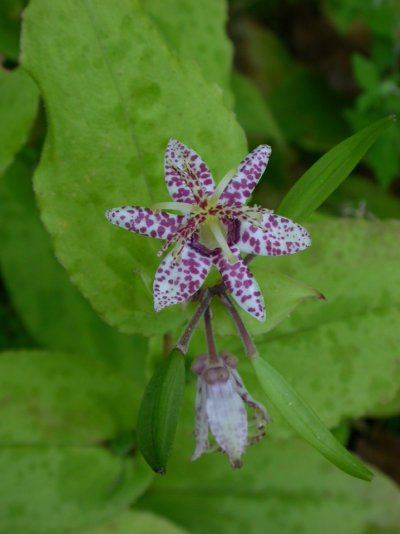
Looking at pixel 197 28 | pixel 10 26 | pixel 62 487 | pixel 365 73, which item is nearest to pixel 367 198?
pixel 365 73

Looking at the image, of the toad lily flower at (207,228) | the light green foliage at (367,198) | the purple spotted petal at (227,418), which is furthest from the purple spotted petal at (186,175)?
the light green foliage at (367,198)

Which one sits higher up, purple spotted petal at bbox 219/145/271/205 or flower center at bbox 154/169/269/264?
purple spotted petal at bbox 219/145/271/205

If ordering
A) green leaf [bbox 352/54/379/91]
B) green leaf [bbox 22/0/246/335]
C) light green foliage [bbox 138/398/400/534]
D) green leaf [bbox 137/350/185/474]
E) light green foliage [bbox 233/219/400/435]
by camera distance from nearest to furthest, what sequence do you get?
green leaf [bbox 137/350/185/474]
green leaf [bbox 22/0/246/335]
light green foliage [bbox 233/219/400/435]
light green foliage [bbox 138/398/400/534]
green leaf [bbox 352/54/379/91]

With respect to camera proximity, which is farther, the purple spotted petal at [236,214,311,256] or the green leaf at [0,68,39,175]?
the green leaf at [0,68,39,175]

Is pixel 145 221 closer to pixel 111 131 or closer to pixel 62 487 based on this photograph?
pixel 111 131

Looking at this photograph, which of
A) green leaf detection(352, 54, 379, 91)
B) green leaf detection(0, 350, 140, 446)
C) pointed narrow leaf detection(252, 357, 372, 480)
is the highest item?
green leaf detection(352, 54, 379, 91)

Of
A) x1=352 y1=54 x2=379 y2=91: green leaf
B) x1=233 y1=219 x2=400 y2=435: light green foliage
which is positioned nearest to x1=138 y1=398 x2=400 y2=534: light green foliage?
x1=233 y1=219 x2=400 y2=435: light green foliage

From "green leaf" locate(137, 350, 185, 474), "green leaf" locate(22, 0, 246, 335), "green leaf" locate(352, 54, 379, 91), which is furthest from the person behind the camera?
"green leaf" locate(352, 54, 379, 91)

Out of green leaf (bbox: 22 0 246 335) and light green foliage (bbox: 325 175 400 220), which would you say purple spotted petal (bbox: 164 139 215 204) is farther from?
light green foliage (bbox: 325 175 400 220)
